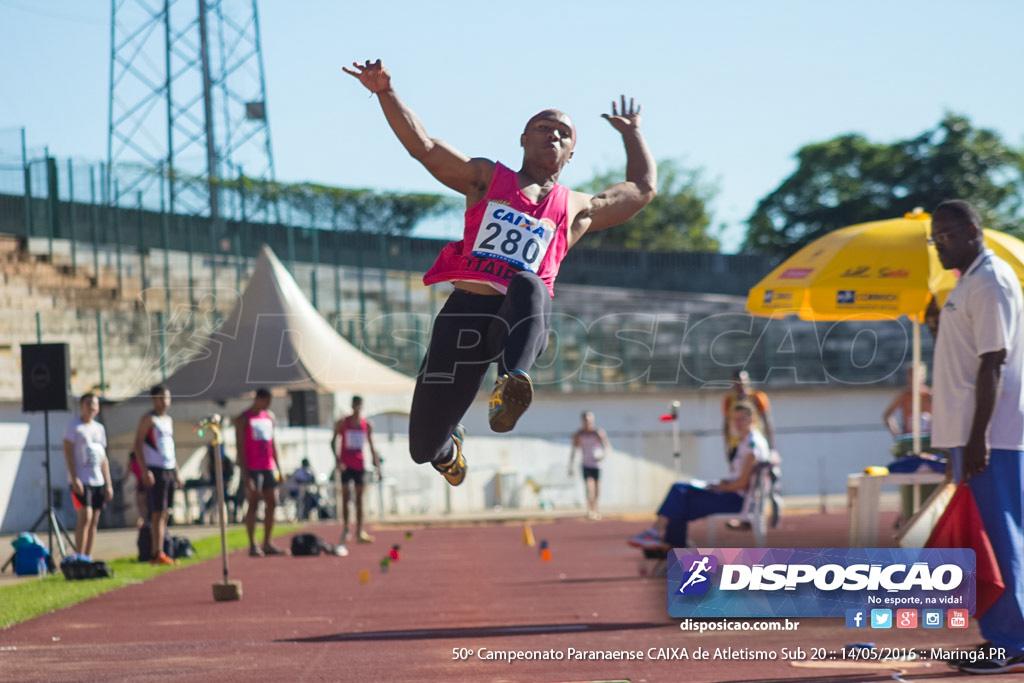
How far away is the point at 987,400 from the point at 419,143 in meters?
2.97

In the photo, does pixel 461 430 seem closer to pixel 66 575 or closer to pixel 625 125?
pixel 625 125

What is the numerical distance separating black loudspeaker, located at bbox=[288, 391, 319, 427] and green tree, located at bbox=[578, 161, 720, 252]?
1655 inches

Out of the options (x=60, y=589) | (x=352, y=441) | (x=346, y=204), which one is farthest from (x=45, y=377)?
(x=346, y=204)

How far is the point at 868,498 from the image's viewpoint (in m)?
9.23

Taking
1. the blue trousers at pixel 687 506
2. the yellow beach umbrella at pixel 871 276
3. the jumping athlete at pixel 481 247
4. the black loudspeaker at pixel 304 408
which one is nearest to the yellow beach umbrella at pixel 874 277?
the yellow beach umbrella at pixel 871 276

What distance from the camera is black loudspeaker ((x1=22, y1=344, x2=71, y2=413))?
1409 centimetres

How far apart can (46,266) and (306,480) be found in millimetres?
7497

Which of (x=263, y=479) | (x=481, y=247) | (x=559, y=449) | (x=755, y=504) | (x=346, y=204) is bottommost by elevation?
(x=559, y=449)

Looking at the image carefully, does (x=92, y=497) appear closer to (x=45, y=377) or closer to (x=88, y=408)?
(x=88, y=408)

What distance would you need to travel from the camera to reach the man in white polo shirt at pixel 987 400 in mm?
6355

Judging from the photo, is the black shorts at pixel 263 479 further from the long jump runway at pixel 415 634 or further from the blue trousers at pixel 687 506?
the blue trousers at pixel 687 506

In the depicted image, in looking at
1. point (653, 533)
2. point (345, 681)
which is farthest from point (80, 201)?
point (345, 681)

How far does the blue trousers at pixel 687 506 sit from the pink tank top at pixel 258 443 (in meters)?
5.32

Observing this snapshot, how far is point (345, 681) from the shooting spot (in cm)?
660
